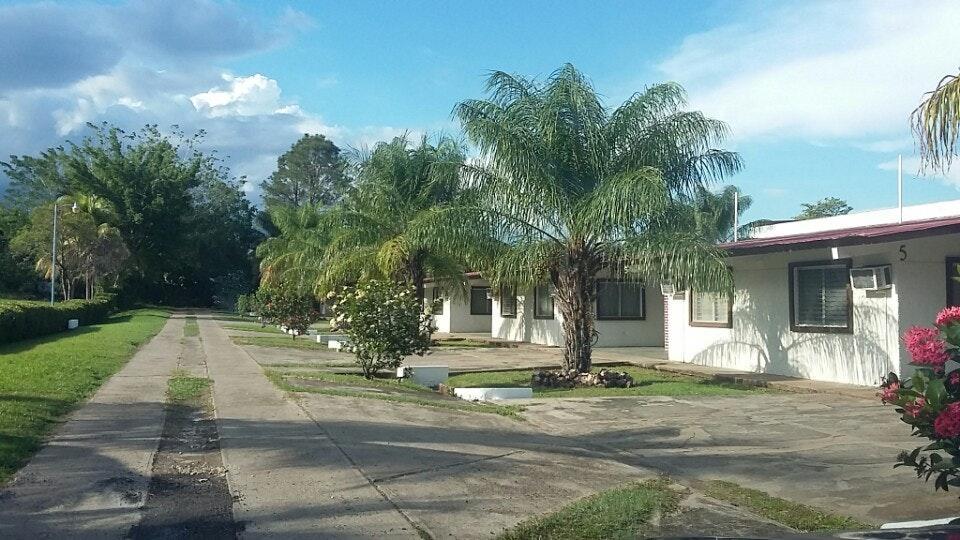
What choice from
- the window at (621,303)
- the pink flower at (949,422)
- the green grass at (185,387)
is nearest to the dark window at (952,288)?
the pink flower at (949,422)

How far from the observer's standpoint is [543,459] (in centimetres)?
875

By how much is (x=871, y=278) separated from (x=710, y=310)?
529 centimetres

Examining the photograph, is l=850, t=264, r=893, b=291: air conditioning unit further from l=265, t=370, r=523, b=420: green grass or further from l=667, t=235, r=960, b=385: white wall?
l=265, t=370, r=523, b=420: green grass

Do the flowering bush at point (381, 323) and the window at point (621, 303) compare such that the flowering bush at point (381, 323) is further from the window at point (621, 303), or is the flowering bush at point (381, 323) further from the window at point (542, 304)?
the window at point (542, 304)

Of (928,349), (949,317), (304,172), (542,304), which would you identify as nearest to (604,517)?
(928,349)

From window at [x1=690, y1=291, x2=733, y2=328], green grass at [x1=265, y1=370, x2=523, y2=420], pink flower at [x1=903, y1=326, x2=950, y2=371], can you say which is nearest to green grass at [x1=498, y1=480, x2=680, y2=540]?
pink flower at [x1=903, y1=326, x2=950, y2=371]

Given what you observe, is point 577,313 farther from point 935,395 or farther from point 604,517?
point 935,395

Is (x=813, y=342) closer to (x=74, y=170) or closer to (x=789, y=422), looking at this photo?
(x=789, y=422)

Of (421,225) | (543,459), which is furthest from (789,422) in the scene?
(421,225)

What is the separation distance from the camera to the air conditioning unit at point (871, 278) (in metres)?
14.2

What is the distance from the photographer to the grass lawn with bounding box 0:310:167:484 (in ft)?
27.5

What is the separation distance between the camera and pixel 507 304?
32.8 meters

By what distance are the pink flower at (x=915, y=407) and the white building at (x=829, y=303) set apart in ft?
26.1

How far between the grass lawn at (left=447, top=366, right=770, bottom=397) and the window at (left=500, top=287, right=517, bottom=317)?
1253cm
